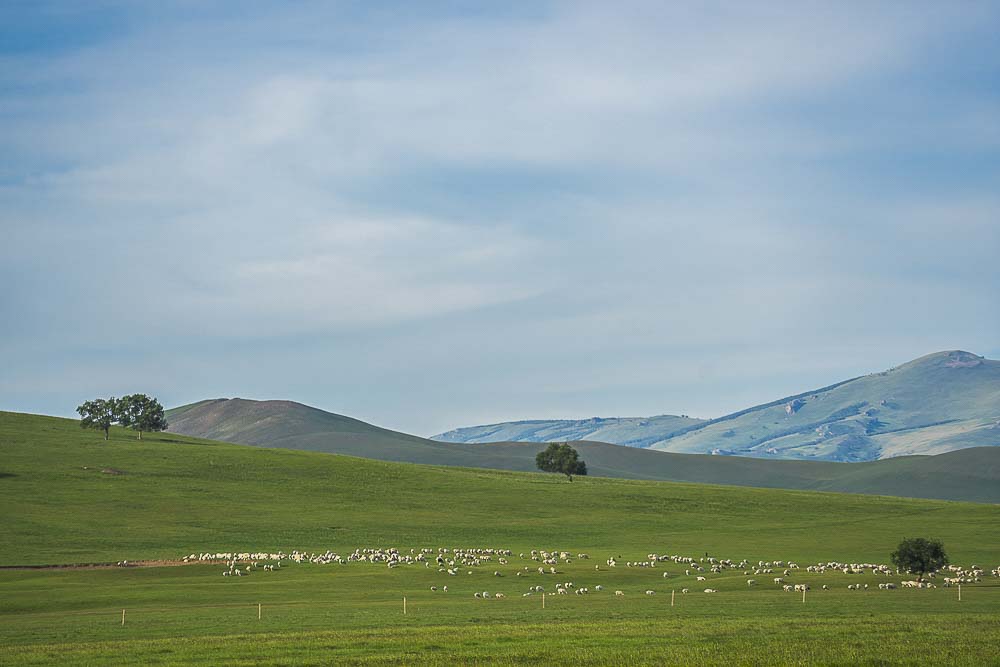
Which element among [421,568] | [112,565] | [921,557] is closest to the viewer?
[921,557]

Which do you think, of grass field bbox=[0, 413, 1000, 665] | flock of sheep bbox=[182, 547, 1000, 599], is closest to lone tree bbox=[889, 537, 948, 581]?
flock of sheep bbox=[182, 547, 1000, 599]

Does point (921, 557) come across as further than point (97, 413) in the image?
No

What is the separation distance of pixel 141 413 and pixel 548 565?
8572cm

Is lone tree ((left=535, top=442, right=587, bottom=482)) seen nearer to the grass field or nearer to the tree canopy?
the grass field

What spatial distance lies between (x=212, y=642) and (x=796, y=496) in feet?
265

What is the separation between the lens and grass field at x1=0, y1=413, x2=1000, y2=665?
29.4m

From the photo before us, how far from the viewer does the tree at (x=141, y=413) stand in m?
128

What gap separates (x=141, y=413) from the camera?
5108 inches

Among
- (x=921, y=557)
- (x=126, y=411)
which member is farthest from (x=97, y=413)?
(x=921, y=557)

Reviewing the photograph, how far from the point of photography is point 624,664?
25.4 meters

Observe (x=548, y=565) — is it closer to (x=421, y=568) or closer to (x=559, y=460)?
(x=421, y=568)

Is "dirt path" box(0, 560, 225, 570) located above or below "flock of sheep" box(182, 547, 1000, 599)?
above

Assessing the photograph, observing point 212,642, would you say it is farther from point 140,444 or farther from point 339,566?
point 140,444

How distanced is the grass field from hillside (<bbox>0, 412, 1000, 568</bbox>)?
0.33m
